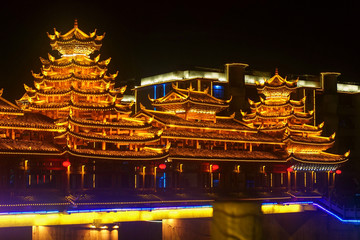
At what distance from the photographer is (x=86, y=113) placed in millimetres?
41000

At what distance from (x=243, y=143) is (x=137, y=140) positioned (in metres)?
12.3

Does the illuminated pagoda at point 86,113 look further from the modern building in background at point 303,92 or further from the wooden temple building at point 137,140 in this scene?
the modern building in background at point 303,92

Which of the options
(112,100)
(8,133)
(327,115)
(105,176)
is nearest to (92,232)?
(105,176)

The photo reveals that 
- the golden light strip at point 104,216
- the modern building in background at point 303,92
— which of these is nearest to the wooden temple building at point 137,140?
the golden light strip at point 104,216

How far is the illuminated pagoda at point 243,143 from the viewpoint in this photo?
44.9m

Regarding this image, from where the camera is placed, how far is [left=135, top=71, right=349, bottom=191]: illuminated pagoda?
44.9 m

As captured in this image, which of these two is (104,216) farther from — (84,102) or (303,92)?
(303,92)

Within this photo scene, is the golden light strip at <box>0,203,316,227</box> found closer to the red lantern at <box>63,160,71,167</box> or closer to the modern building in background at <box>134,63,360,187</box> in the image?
the red lantern at <box>63,160,71,167</box>

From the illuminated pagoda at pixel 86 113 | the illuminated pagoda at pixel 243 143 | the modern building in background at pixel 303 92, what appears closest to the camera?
the illuminated pagoda at pixel 86 113

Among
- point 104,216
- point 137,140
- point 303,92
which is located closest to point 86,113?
point 137,140

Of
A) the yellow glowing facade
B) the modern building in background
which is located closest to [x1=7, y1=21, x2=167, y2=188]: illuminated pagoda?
the yellow glowing facade

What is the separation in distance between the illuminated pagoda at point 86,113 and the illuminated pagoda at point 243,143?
2219mm

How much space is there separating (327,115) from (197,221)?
32.6 m

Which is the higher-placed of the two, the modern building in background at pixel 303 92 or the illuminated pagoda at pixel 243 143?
the modern building in background at pixel 303 92
